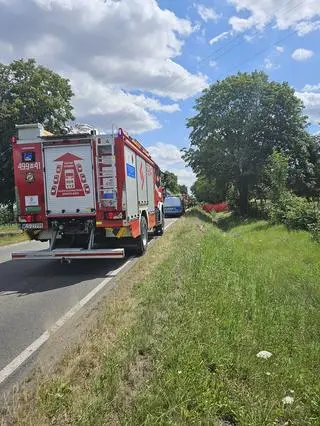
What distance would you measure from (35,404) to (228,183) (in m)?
35.4

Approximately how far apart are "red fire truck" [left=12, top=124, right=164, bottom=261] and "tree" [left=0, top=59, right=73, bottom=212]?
712 inches

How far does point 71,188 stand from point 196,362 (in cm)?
728

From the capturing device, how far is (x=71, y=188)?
10703 mm

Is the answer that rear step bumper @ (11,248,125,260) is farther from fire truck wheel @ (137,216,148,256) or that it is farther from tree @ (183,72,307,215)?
tree @ (183,72,307,215)

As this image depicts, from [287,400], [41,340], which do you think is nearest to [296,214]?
[41,340]

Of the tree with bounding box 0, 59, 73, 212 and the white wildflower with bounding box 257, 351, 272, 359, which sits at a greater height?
the tree with bounding box 0, 59, 73, 212

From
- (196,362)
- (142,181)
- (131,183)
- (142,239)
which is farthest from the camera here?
(142,181)

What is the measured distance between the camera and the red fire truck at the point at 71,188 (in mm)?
10539

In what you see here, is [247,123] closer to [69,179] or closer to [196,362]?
[69,179]

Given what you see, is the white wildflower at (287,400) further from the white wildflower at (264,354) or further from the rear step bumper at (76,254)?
the rear step bumper at (76,254)

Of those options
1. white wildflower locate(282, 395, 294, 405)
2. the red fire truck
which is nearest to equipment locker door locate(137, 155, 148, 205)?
the red fire truck

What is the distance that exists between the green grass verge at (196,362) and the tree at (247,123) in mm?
25801

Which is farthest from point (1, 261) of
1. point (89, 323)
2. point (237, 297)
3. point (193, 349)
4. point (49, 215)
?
point (193, 349)

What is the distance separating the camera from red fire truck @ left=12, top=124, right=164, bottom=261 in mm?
10539
